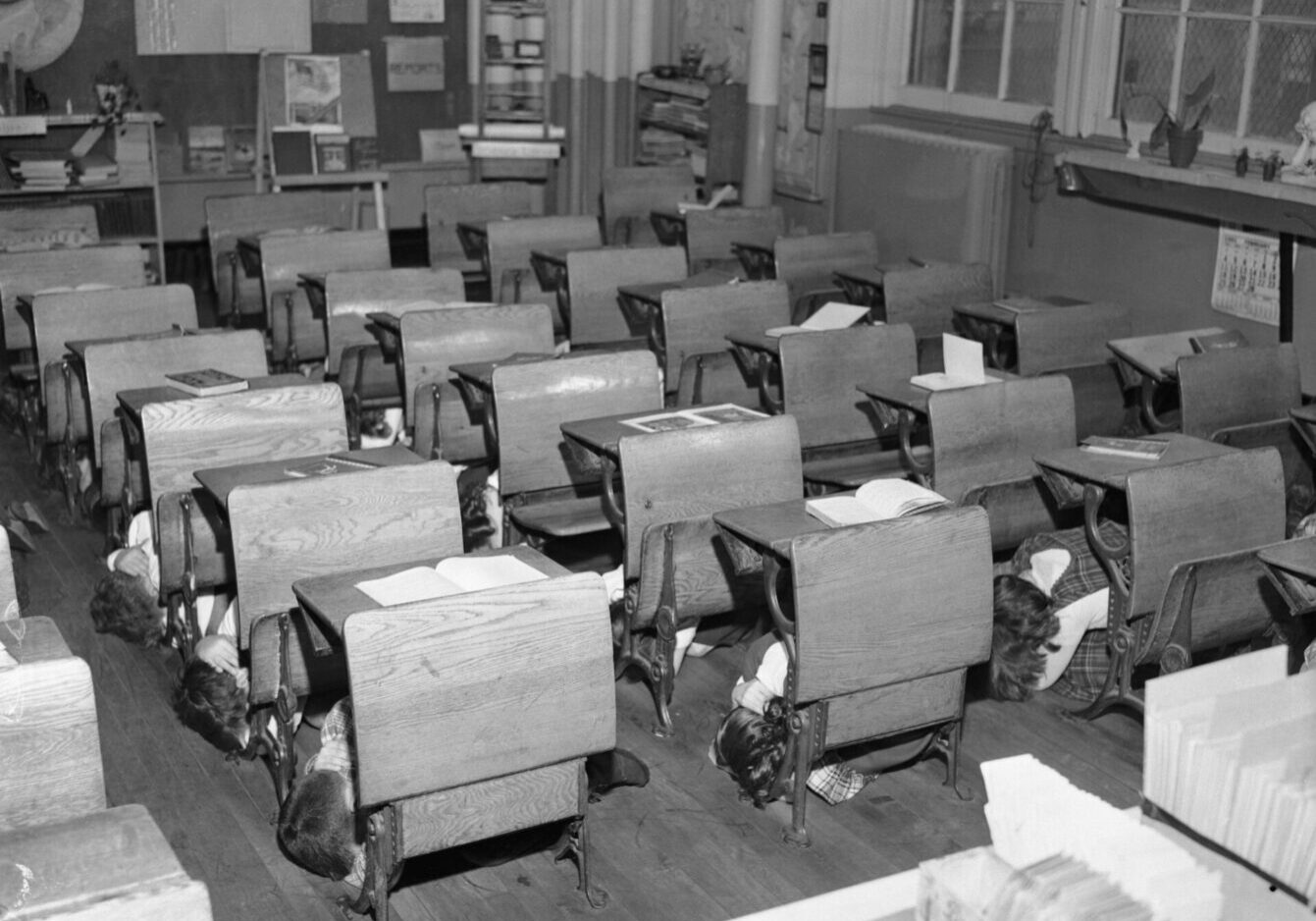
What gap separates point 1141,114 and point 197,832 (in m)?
5.42

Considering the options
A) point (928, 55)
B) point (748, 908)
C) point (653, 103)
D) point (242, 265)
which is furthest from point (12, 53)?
point (748, 908)

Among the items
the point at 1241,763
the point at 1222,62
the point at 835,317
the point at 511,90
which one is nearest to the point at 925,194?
the point at 1222,62

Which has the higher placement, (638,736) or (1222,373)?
(1222,373)

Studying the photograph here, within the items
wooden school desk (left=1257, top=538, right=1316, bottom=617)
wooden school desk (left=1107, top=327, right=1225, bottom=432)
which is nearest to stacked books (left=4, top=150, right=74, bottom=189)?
wooden school desk (left=1107, top=327, right=1225, bottom=432)

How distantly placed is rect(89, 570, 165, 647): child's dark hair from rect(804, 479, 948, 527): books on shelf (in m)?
1.95

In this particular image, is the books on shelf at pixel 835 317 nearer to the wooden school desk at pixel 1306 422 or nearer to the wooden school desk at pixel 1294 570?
the wooden school desk at pixel 1306 422

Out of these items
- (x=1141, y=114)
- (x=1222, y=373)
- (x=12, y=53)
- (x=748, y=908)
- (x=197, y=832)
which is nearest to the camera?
(x=748, y=908)

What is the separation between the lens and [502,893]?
3.31 m

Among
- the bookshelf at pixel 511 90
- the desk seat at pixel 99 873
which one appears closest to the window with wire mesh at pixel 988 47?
the bookshelf at pixel 511 90

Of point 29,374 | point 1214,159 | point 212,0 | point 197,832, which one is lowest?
point 197,832

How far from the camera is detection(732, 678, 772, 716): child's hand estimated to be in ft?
11.9

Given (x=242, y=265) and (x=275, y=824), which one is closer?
(x=275, y=824)

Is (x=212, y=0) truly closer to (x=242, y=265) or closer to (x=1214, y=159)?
(x=242, y=265)

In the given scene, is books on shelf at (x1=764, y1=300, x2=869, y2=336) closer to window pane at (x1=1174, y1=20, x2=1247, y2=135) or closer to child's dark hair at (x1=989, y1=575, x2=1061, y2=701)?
child's dark hair at (x1=989, y1=575, x2=1061, y2=701)
